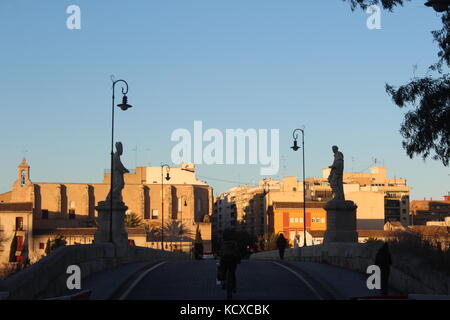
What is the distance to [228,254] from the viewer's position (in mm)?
17875

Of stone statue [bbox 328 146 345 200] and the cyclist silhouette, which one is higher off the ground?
stone statue [bbox 328 146 345 200]

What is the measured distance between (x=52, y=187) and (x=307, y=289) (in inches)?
5800

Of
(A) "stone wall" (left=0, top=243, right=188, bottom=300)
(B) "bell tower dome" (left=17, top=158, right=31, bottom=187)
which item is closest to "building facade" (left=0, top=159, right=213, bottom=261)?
(B) "bell tower dome" (left=17, top=158, right=31, bottom=187)

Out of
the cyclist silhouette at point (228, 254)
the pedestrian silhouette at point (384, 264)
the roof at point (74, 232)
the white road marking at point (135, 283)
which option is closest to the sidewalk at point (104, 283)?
the white road marking at point (135, 283)

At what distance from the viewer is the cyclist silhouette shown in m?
17.8

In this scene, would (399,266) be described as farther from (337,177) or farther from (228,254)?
(337,177)

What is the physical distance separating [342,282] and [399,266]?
5.92 ft

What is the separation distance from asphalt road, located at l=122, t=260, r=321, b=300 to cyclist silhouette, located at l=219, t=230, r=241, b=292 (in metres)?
0.63

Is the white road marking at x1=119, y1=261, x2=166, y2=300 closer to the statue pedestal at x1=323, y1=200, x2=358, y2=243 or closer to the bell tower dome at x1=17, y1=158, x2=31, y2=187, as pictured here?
the statue pedestal at x1=323, y1=200, x2=358, y2=243

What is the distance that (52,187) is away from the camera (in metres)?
162

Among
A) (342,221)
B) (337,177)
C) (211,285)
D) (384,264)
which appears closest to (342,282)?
(384,264)
